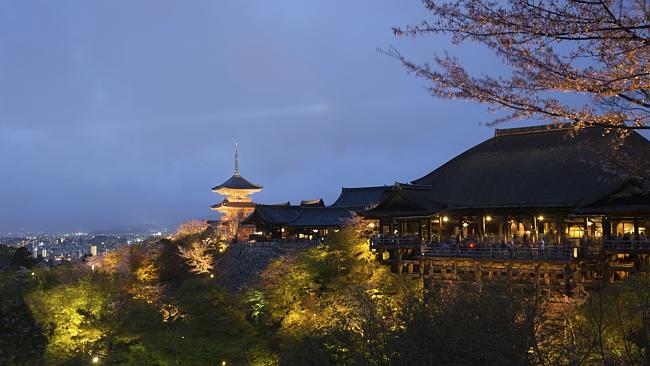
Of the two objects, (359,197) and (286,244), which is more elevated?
(359,197)

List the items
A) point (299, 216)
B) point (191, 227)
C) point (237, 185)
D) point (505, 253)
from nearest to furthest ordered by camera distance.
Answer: point (505, 253), point (299, 216), point (191, 227), point (237, 185)

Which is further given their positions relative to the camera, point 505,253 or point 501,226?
point 501,226

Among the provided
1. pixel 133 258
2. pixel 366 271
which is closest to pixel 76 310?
pixel 366 271

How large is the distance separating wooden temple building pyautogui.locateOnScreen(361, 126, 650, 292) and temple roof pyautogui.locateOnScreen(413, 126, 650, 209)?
0.05 metres

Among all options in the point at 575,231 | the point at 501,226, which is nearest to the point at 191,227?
the point at 501,226

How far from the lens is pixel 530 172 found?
27.0 meters

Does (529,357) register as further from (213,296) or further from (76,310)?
(76,310)

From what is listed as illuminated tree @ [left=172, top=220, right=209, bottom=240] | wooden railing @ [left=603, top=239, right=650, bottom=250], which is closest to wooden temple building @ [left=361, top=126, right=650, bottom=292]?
wooden railing @ [left=603, top=239, right=650, bottom=250]

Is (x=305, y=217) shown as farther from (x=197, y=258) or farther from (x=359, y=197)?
(x=197, y=258)

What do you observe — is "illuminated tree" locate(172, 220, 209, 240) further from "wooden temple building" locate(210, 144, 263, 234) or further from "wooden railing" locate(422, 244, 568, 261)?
"wooden railing" locate(422, 244, 568, 261)

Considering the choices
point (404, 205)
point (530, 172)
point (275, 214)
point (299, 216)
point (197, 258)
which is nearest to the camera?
point (404, 205)

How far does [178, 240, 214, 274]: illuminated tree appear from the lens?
121 feet

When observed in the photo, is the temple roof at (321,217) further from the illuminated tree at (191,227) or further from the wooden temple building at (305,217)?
the illuminated tree at (191,227)

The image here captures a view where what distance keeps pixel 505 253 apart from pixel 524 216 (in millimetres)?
4392
